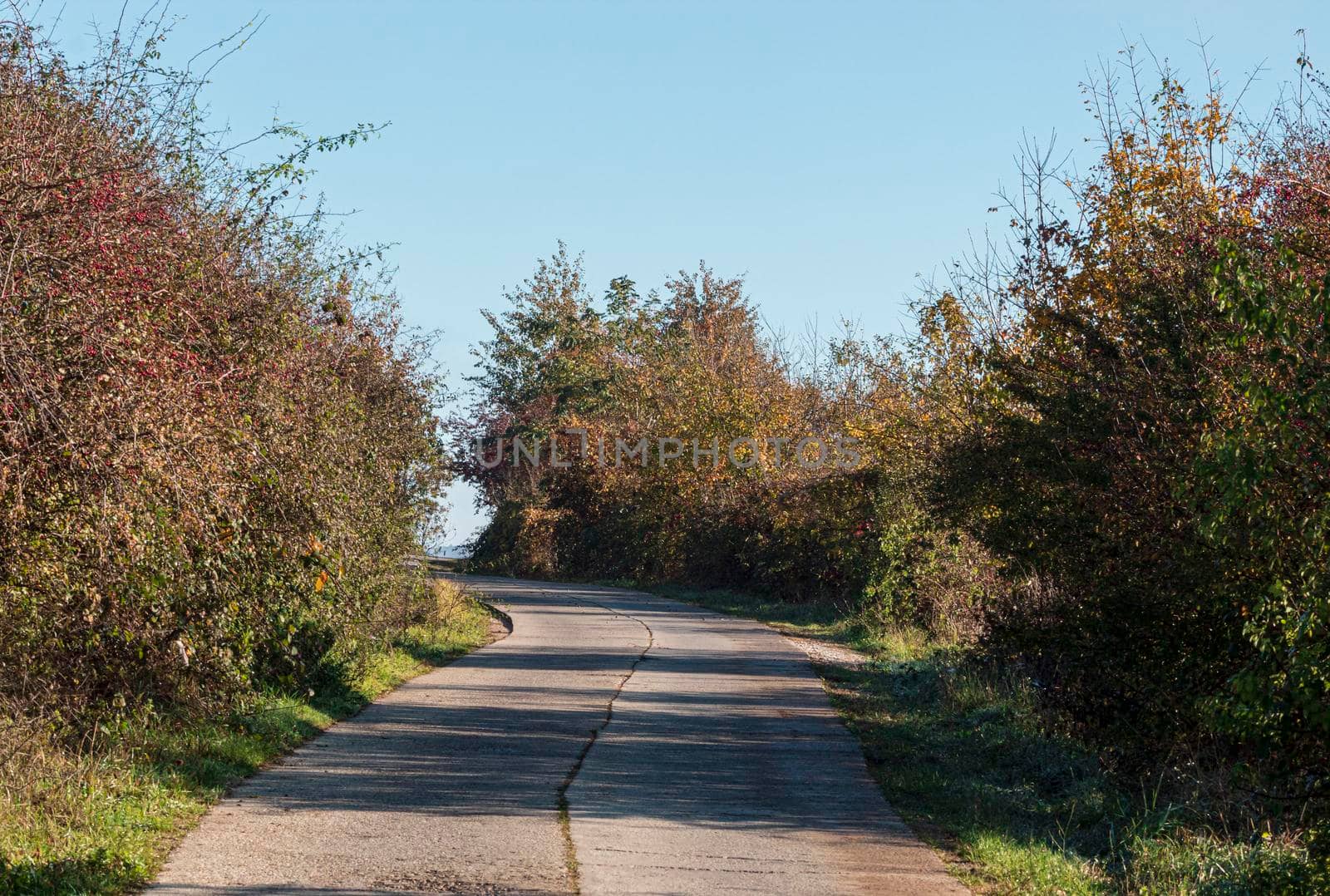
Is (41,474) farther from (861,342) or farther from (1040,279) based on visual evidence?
(861,342)

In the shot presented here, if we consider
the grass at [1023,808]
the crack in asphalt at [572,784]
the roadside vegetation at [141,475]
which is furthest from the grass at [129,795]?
the grass at [1023,808]

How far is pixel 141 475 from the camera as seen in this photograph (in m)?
7.64

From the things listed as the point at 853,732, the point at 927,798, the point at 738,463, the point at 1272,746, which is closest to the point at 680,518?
the point at 738,463

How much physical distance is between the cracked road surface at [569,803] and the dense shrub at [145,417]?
1283 millimetres

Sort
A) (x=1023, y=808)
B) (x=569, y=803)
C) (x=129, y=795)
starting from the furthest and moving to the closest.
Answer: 1. (x=1023, y=808)
2. (x=569, y=803)
3. (x=129, y=795)

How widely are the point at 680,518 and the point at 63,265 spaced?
37711mm

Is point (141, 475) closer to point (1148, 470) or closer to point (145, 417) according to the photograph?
point (145, 417)

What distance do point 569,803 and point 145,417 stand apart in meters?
4.46

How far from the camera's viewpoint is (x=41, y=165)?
7.60m

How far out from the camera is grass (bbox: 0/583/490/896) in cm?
748

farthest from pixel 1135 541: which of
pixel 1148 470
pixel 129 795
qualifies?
pixel 129 795

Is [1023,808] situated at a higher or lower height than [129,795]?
lower

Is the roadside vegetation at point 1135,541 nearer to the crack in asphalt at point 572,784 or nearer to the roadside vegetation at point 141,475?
the crack in asphalt at point 572,784

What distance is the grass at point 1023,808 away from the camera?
826 centimetres
